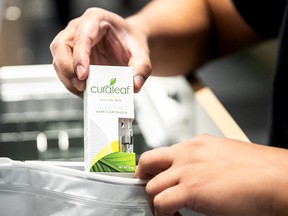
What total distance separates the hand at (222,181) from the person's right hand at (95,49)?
0.10 m

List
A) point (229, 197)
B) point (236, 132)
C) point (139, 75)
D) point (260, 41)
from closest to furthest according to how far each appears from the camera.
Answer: point (229, 197) → point (139, 75) → point (236, 132) → point (260, 41)

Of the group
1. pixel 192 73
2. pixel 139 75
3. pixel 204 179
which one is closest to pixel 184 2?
pixel 192 73

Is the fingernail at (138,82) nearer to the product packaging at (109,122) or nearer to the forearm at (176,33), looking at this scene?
the product packaging at (109,122)

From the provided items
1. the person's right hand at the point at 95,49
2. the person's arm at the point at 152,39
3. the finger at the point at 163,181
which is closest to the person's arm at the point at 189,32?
the person's arm at the point at 152,39

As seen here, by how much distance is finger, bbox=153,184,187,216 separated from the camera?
1.34ft

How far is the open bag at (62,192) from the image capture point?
1.41 feet

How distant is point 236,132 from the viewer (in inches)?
25.2

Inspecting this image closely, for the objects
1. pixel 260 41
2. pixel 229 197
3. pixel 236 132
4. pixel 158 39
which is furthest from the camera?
pixel 260 41

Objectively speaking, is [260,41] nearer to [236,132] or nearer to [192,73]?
[192,73]

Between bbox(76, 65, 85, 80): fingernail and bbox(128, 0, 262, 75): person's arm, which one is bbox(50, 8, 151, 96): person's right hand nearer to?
bbox(76, 65, 85, 80): fingernail

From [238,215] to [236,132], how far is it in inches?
9.5

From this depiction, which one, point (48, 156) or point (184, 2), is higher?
point (184, 2)

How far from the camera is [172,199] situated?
0.41 meters

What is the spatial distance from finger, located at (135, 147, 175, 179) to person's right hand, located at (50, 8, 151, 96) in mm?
82
